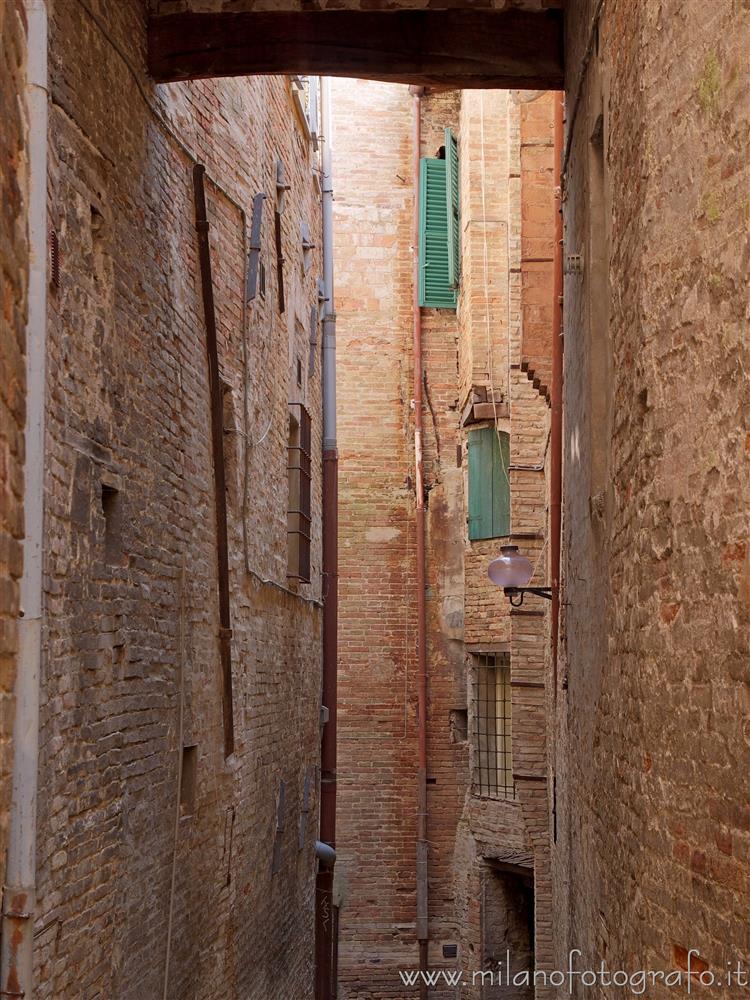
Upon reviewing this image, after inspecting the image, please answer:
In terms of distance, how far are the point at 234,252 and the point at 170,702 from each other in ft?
11.5

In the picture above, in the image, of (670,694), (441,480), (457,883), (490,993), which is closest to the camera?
(670,694)

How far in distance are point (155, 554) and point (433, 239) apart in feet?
35.0

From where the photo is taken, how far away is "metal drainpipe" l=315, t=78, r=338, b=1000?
510 inches

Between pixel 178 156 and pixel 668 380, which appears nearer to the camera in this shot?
pixel 668 380

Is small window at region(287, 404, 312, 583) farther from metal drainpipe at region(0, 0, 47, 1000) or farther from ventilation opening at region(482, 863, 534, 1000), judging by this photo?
metal drainpipe at region(0, 0, 47, 1000)

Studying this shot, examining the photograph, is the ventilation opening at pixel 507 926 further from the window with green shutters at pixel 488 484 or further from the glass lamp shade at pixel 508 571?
the glass lamp shade at pixel 508 571

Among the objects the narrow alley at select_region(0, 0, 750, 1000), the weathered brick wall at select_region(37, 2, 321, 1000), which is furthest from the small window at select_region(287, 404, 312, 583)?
the weathered brick wall at select_region(37, 2, 321, 1000)

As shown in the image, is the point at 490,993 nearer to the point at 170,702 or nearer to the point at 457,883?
the point at 457,883

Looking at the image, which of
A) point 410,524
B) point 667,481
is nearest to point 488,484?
point 410,524

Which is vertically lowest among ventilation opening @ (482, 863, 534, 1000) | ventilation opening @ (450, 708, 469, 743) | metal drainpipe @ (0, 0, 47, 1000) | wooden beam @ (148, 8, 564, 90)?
ventilation opening @ (482, 863, 534, 1000)

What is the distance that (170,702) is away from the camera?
7.38 meters

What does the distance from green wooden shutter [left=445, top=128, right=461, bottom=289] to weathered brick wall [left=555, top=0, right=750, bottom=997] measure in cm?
1010

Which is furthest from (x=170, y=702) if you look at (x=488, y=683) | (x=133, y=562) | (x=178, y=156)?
(x=488, y=683)

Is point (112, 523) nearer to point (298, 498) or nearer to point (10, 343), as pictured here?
point (10, 343)
